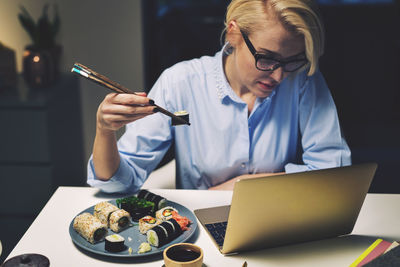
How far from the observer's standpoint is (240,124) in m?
1.70

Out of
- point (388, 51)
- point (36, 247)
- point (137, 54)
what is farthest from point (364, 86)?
point (36, 247)

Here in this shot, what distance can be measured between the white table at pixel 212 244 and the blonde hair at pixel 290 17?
539 mm

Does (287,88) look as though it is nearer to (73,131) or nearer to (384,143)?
(73,131)

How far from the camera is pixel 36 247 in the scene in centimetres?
112

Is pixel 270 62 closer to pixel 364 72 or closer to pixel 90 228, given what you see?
pixel 90 228

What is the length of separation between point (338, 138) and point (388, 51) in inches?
104

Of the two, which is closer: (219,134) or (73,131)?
(219,134)

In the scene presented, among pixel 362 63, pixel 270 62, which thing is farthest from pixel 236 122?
pixel 362 63

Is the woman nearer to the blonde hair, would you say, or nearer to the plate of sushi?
the blonde hair

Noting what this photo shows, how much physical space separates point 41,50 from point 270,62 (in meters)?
1.70

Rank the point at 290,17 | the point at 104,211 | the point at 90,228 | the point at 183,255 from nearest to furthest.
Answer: the point at 183,255 → the point at 90,228 → the point at 104,211 → the point at 290,17

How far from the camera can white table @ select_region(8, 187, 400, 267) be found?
109 centimetres

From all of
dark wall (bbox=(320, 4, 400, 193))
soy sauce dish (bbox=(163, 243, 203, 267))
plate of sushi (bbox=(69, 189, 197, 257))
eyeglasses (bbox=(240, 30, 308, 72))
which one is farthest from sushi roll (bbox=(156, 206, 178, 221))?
dark wall (bbox=(320, 4, 400, 193))

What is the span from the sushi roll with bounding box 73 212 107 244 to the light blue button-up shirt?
1.69 ft
